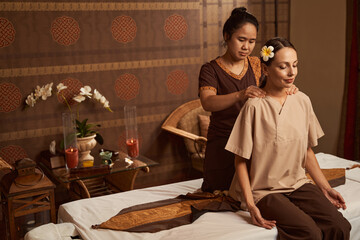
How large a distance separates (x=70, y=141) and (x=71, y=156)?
0.12 meters

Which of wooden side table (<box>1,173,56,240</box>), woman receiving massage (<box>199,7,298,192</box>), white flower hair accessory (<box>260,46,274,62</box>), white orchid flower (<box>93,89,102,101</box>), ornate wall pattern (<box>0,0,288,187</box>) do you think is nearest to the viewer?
white flower hair accessory (<box>260,46,274,62</box>)

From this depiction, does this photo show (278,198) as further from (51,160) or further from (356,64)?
(356,64)

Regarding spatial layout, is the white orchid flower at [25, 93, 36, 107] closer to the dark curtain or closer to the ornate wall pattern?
the ornate wall pattern

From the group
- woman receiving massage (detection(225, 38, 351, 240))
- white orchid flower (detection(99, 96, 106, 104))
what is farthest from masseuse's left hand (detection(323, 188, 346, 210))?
white orchid flower (detection(99, 96, 106, 104))

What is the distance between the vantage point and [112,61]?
13.6ft

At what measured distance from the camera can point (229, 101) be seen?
8.07 ft

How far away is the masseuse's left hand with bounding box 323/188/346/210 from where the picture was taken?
2.42m

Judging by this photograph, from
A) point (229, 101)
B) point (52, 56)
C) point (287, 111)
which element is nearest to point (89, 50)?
point (52, 56)

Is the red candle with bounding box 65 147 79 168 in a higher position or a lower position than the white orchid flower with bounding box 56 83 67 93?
lower

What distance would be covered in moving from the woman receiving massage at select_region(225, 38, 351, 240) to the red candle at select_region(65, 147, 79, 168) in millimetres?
1516

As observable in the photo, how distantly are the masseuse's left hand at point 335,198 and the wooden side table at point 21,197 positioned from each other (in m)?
1.89

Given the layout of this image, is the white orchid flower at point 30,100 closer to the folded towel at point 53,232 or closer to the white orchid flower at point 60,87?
the white orchid flower at point 60,87

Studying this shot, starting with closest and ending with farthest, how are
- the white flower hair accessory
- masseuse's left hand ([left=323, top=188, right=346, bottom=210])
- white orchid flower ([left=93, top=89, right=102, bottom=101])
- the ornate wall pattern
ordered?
the white flower hair accessory → masseuse's left hand ([left=323, top=188, right=346, bottom=210]) → the ornate wall pattern → white orchid flower ([left=93, top=89, right=102, bottom=101])

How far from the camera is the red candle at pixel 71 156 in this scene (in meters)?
3.44
